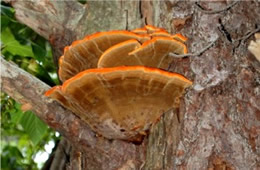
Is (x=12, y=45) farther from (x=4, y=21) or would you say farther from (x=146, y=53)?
(x=146, y=53)

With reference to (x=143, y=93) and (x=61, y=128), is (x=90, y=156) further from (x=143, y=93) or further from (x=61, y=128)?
(x=143, y=93)

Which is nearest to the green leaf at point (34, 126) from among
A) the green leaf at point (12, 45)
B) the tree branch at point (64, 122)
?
the green leaf at point (12, 45)

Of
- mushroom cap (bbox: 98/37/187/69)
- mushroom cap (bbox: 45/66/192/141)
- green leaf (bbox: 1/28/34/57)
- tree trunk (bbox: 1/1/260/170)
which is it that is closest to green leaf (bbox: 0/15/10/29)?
green leaf (bbox: 1/28/34/57)

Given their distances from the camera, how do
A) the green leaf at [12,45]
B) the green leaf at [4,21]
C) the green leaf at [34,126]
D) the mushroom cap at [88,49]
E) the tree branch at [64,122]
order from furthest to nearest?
the green leaf at [34,126], the green leaf at [12,45], the green leaf at [4,21], the tree branch at [64,122], the mushroom cap at [88,49]

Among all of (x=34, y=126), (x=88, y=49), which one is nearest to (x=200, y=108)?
(x=88, y=49)

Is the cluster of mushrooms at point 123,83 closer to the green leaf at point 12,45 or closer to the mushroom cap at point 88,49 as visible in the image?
the mushroom cap at point 88,49

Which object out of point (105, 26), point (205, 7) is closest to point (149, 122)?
point (205, 7)

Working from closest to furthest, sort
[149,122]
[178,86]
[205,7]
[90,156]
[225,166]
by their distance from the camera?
[225,166] < [178,86] < [149,122] < [90,156] < [205,7]
